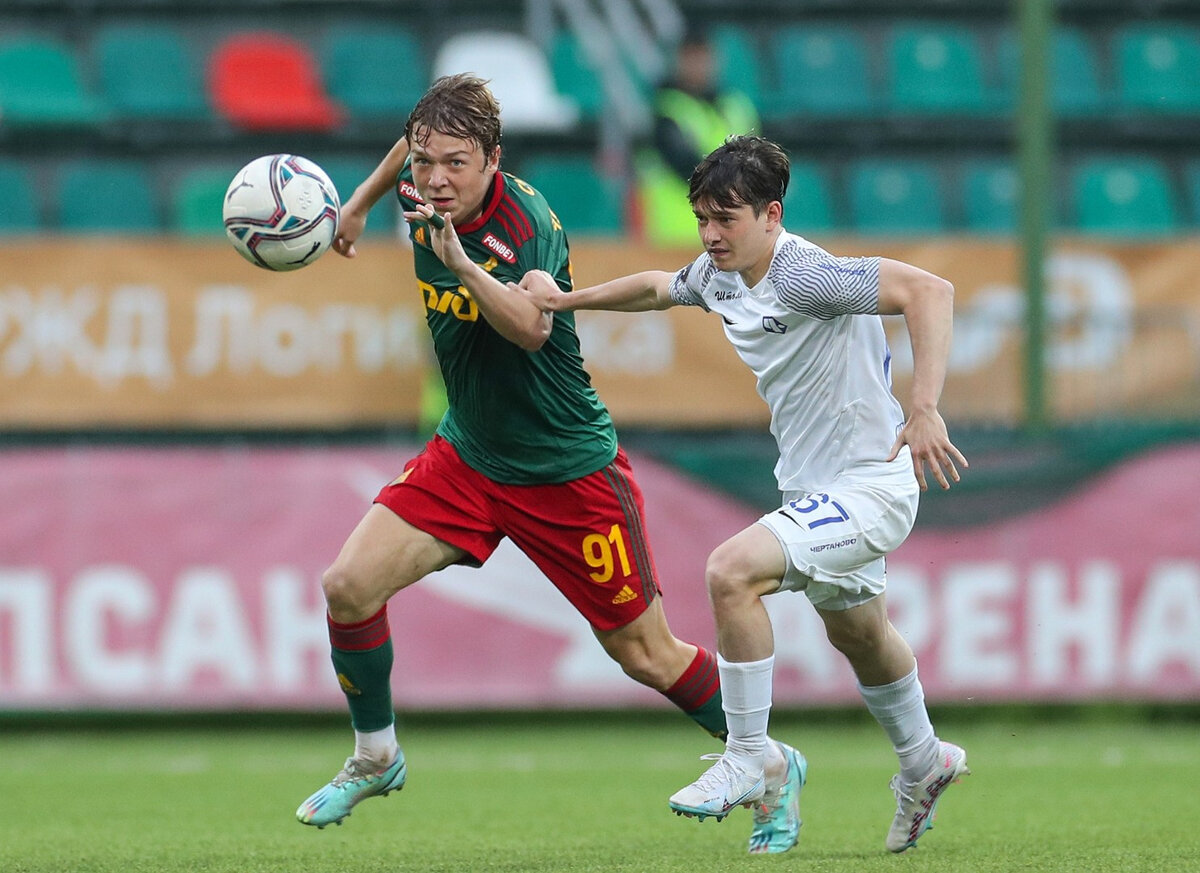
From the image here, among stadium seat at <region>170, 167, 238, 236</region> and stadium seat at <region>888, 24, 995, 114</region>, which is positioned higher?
stadium seat at <region>888, 24, 995, 114</region>

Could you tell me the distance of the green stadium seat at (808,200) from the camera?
39.9ft

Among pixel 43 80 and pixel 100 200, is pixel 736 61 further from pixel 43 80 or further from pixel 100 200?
pixel 43 80

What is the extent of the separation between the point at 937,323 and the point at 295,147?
800 cm

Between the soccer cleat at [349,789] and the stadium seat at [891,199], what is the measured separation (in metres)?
7.76

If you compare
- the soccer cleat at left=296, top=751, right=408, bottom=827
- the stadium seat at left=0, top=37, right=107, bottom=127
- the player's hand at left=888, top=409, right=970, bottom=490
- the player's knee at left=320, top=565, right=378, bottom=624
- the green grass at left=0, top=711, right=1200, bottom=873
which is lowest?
the green grass at left=0, top=711, right=1200, bottom=873

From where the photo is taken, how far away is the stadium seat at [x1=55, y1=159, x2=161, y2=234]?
11.9 meters

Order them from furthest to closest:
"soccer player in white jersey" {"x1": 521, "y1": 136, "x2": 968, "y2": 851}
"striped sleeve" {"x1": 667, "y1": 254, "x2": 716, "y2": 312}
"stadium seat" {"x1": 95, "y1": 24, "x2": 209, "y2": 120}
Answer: "stadium seat" {"x1": 95, "y1": 24, "x2": 209, "y2": 120}
"striped sleeve" {"x1": 667, "y1": 254, "x2": 716, "y2": 312}
"soccer player in white jersey" {"x1": 521, "y1": 136, "x2": 968, "y2": 851}

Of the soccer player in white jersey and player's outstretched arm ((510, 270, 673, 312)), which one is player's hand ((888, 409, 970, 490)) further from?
player's outstretched arm ((510, 270, 673, 312))

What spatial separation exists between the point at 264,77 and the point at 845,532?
921 centimetres

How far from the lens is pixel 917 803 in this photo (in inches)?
213

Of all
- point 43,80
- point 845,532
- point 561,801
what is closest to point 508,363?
point 845,532

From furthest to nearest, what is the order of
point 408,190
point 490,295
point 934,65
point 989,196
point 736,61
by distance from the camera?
point 934,65 → point 736,61 → point 989,196 → point 408,190 → point 490,295

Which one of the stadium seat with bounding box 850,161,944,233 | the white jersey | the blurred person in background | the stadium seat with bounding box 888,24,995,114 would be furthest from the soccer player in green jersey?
the stadium seat with bounding box 888,24,995,114

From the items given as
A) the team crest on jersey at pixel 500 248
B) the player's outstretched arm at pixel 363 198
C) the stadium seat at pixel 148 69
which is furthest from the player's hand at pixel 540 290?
the stadium seat at pixel 148 69
